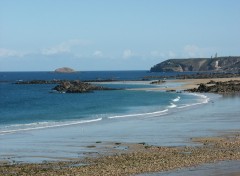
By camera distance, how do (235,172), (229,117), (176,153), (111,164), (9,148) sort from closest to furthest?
1. (235,172)
2. (111,164)
3. (176,153)
4. (9,148)
5. (229,117)

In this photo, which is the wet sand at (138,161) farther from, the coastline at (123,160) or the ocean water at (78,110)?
the ocean water at (78,110)

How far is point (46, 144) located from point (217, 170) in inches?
420

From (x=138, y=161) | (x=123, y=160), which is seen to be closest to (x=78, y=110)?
(x=123, y=160)

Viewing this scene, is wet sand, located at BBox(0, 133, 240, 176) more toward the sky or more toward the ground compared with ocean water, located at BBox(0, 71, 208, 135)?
more toward the sky

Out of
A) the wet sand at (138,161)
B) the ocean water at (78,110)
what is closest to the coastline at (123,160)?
the wet sand at (138,161)

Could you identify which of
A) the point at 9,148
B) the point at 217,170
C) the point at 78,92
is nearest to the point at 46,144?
the point at 9,148

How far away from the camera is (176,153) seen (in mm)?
21891

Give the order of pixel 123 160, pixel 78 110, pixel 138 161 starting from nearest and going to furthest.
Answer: pixel 138 161
pixel 123 160
pixel 78 110

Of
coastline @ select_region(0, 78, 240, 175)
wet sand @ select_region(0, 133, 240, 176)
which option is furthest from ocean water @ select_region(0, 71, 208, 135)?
wet sand @ select_region(0, 133, 240, 176)

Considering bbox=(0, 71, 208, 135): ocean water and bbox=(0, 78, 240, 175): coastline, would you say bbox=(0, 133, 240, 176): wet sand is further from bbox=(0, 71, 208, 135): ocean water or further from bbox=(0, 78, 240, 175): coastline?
bbox=(0, 71, 208, 135): ocean water

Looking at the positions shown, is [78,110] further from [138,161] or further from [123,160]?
[138,161]

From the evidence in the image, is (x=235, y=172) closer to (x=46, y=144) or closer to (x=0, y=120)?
(x=46, y=144)

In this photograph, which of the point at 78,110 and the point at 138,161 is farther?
the point at 78,110

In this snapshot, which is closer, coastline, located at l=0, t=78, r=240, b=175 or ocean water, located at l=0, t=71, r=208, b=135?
coastline, located at l=0, t=78, r=240, b=175
